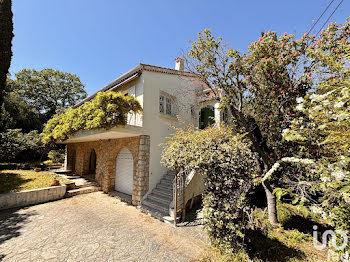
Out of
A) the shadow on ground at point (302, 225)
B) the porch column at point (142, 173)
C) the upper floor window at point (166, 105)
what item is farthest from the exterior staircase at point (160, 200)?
the shadow on ground at point (302, 225)

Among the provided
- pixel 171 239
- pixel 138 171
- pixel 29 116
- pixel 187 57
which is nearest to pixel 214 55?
pixel 187 57

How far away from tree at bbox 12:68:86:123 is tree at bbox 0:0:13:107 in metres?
17.6

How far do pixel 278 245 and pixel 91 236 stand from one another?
6.62m

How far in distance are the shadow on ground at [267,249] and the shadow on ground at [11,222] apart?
25.0 ft

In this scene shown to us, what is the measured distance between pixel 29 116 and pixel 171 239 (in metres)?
31.4

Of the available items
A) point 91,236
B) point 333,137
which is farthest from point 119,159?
point 333,137

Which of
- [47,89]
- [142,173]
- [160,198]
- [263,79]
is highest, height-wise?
[47,89]

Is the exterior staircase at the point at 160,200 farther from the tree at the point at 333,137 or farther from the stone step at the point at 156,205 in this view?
the tree at the point at 333,137

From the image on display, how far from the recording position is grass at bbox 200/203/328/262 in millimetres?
4293

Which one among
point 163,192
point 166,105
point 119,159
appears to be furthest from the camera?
point 119,159

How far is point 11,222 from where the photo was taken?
6434mm

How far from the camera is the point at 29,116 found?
24.6 meters

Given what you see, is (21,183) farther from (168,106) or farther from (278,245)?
(278,245)

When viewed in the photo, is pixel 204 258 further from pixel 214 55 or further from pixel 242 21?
pixel 242 21
